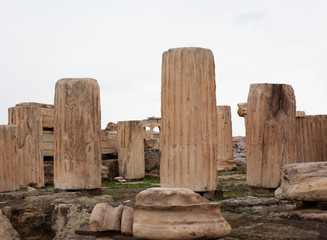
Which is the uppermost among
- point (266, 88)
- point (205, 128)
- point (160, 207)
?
point (266, 88)

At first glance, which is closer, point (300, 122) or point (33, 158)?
point (300, 122)

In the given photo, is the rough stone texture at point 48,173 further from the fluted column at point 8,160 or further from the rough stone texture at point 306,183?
the rough stone texture at point 306,183

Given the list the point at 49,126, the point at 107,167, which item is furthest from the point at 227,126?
the point at 49,126

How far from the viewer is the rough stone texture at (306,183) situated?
17.1 feet

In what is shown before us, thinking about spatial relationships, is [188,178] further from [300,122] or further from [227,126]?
[227,126]

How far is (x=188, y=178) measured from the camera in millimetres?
6879

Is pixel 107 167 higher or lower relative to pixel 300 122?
lower

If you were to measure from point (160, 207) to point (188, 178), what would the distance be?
114 inches

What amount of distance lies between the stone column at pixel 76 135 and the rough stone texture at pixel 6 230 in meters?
1.68

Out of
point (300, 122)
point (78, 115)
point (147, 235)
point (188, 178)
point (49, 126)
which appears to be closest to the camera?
point (147, 235)

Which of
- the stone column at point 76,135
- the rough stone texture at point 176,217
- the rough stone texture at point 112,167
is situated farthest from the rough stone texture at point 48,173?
the rough stone texture at point 176,217

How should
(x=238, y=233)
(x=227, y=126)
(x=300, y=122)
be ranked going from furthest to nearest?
1. (x=227, y=126)
2. (x=300, y=122)
3. (x=238, y=233)

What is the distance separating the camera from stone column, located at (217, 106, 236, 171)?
16.4 m

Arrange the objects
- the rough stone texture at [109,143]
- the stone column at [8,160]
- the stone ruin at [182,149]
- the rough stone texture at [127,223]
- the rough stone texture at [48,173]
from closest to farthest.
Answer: the stone ruin at [182,149] < the rough stone texture at [127,223] < the stone column at [8,160] < the rough stone texture at [48,173] < the rough stone texture at [109,143]
